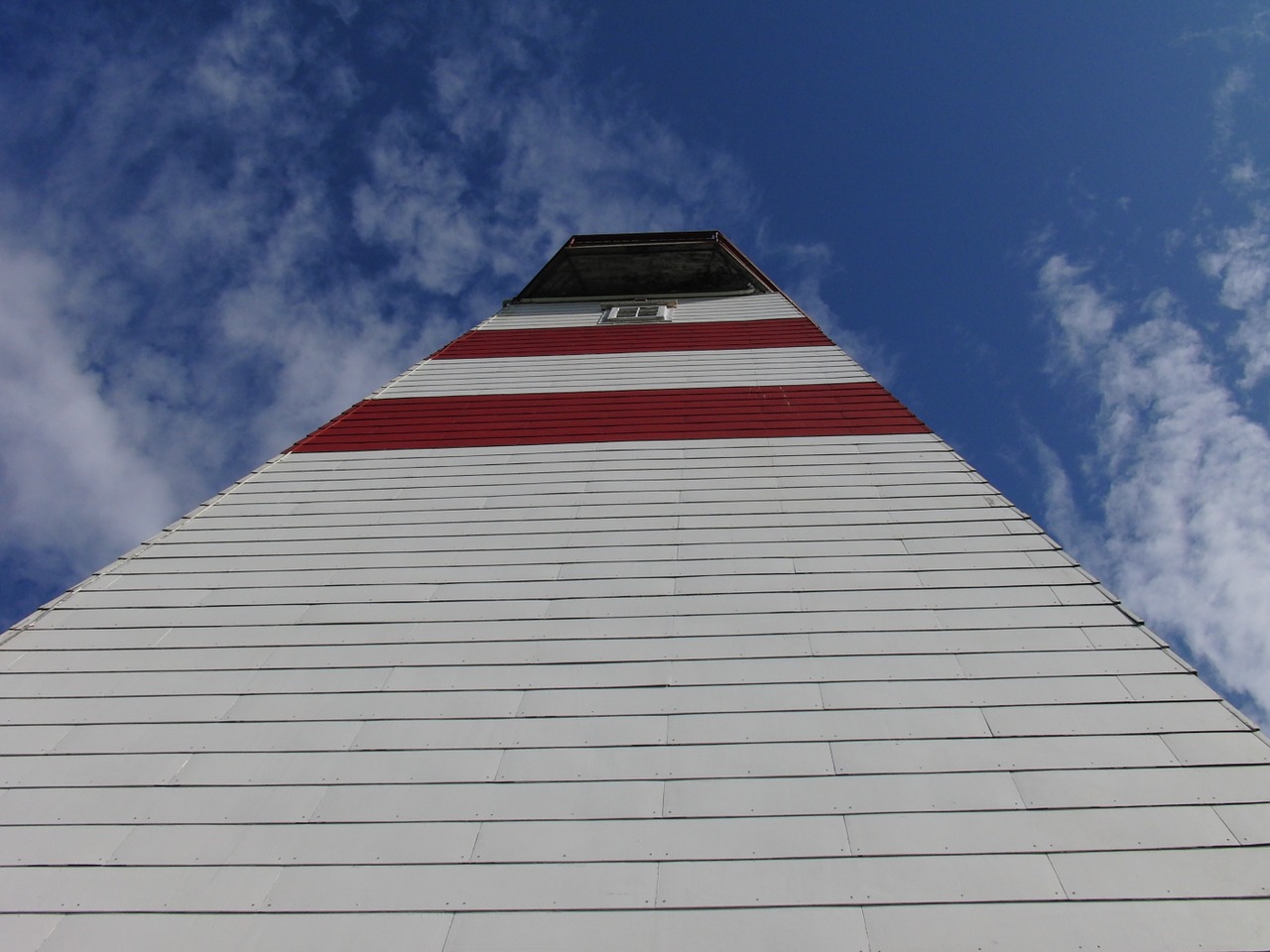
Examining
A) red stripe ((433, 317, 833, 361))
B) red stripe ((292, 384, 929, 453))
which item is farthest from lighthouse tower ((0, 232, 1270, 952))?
red stripe ((433, 317, 833, 361))

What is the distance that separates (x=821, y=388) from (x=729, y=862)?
474cm

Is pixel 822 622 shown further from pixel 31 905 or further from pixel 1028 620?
pixel 31 905

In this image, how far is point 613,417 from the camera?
6191 mm

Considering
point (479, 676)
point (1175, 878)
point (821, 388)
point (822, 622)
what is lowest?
point (1175, 878)

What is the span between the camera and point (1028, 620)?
3.48 metres

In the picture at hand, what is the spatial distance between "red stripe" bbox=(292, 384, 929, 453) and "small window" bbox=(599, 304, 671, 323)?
9.53 feet

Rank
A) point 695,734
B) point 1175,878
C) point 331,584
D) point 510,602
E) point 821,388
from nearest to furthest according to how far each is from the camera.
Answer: point 1175,878, point 695,734, point 510,602, point 331,584, point 821,388

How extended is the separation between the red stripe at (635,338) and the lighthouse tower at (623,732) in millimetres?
3110

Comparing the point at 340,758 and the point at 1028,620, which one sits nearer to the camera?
the point at 340,758

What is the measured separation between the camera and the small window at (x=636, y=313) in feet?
31.0

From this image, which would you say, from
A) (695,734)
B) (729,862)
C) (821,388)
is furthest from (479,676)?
(821,388)

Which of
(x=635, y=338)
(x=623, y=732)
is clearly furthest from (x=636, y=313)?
(x=623, y=732)

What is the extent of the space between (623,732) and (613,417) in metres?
3.54

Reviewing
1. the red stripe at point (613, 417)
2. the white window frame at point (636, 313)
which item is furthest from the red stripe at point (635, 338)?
the red stripe at point (613, 417)
